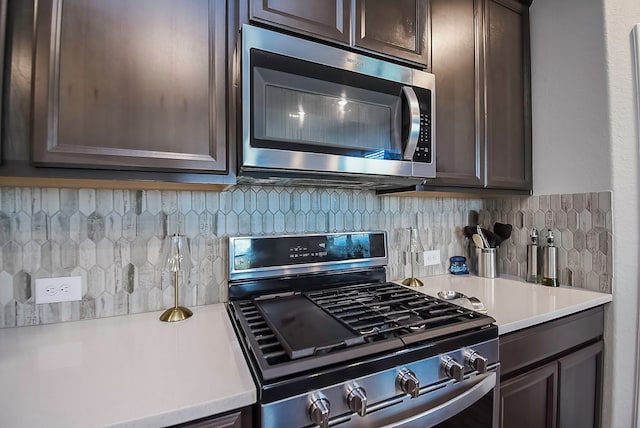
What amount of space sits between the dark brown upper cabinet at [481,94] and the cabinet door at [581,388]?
2.69 feet

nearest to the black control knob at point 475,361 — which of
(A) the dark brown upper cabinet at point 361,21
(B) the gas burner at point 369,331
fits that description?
(B) the gas burner at point 369,331

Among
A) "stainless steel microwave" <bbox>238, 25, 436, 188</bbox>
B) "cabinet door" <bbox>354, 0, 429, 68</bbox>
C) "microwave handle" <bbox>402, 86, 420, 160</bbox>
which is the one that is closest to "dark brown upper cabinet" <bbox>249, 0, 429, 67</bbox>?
"cabinet door" <bbox>354, 0, 429, 68</bbox>

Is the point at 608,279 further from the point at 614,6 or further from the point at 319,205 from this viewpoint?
the point at 319,205

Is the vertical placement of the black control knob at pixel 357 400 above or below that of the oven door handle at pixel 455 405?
above

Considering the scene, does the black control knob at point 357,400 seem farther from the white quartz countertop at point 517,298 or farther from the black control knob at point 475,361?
the white quartz countertop at point 517,298

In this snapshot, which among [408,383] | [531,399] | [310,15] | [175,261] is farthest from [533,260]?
[175,261]

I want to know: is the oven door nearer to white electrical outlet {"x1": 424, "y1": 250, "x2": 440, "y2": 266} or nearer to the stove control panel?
the stove control panel

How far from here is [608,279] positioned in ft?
4.52

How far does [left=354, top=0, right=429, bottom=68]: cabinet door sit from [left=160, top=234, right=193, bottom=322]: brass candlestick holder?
1.02m

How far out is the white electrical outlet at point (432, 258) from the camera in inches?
69.5

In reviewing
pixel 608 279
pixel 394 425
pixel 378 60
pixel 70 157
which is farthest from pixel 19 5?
pixel 608 279

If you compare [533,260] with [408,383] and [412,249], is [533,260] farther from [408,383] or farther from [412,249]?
[408,383]

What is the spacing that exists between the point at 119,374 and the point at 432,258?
1585 mm

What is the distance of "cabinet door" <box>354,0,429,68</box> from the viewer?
1.13 meters
